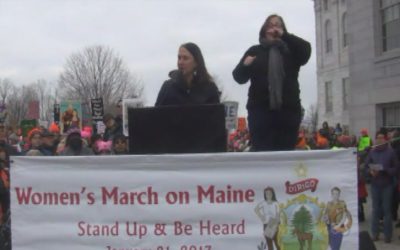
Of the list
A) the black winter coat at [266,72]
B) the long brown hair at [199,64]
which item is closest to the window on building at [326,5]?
the black winter coat at [266,72]

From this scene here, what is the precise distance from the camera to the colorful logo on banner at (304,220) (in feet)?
12.3

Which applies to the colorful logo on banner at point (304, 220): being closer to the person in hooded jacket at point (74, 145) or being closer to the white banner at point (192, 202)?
the white banner at point (192, 202)

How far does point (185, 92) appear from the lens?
479 centimetres

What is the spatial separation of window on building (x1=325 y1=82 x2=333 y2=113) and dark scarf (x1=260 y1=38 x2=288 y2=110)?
4575 centimetres

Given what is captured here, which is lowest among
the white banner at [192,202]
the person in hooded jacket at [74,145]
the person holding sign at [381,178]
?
the person holding sign at [381,178]

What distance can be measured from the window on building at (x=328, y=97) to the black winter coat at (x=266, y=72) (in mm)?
45631

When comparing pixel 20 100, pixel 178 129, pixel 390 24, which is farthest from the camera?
pixel 20 100

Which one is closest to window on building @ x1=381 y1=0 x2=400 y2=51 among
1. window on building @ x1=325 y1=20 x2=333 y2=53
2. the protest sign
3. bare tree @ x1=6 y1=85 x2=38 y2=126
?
the protest sign

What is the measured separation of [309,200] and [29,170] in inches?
67.2

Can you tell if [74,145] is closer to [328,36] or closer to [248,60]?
[248,60]

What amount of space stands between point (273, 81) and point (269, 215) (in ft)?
4.06

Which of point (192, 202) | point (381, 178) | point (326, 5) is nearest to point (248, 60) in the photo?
point (192, 202)

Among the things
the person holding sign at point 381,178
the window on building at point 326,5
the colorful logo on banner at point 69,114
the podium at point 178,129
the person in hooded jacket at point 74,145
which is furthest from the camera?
the window on building at point 326,5

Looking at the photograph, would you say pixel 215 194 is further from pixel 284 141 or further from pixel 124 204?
pixel 284 141
